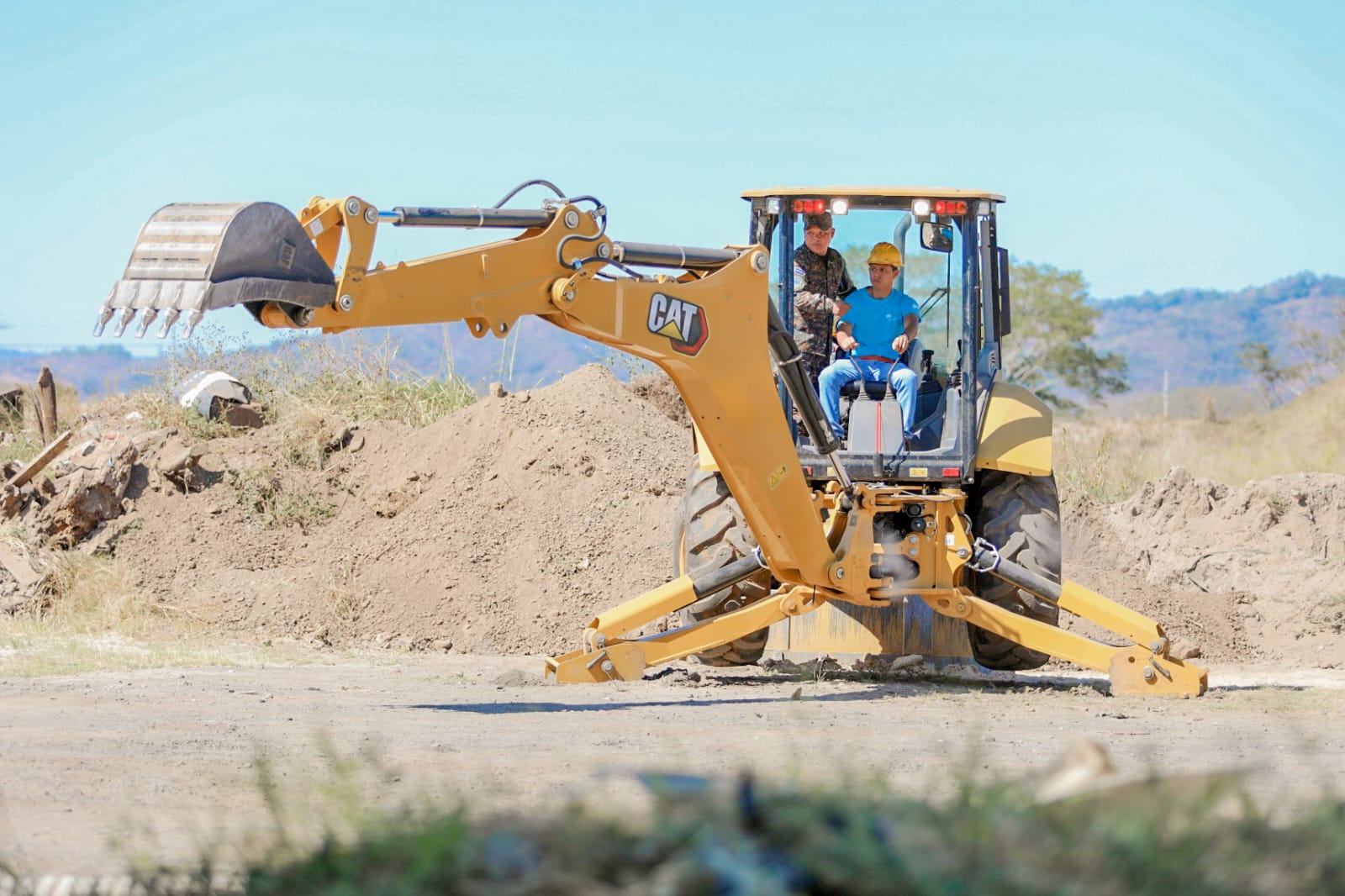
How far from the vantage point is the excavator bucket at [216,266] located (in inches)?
229

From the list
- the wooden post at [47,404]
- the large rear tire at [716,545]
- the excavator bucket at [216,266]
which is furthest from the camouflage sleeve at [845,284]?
the wooden post at [47,404]

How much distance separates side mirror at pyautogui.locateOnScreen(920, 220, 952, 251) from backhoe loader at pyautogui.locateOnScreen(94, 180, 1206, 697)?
0.01 meters

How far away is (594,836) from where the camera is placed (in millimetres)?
2947

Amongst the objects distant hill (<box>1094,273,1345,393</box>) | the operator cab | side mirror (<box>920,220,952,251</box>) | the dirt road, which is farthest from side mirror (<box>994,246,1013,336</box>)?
distant hill (<box>1094,273,1345,393</box>)

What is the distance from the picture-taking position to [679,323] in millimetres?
7414

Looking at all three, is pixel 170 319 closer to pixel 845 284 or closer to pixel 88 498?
pixel 845 284

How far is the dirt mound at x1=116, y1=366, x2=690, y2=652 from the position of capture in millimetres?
11797

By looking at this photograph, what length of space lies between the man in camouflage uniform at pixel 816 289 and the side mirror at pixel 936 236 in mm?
502

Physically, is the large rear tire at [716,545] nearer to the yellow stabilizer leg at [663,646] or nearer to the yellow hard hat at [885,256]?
the yellow stabilizer leg at [663,646]

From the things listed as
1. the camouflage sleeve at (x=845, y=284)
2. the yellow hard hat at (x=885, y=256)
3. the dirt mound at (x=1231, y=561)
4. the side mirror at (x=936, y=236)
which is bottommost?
the dirt mound at (x=1231, y=561)

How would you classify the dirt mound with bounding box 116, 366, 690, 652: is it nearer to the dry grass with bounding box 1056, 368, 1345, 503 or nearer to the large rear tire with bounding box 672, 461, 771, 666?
the large rear tire with bounding box 672, 461, 771, 666

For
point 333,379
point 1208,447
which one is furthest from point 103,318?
point 1208,447

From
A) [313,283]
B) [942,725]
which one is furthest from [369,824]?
[942,725]

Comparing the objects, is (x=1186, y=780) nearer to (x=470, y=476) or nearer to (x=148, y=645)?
(x=148, y=645)
